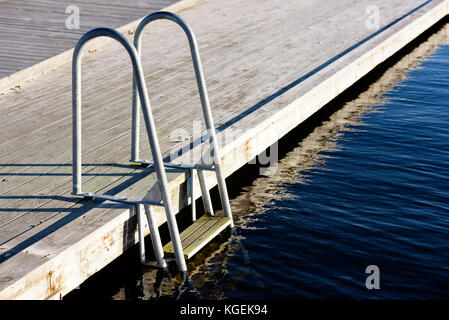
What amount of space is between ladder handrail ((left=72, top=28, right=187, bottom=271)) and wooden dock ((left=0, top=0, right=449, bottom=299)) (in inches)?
14.2

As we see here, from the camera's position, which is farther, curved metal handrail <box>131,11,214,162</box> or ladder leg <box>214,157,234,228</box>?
ladder leg <box>214,157,234,228</box>

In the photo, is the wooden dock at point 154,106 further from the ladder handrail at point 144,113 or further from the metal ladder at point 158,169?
the ladder handrail at point 144,113

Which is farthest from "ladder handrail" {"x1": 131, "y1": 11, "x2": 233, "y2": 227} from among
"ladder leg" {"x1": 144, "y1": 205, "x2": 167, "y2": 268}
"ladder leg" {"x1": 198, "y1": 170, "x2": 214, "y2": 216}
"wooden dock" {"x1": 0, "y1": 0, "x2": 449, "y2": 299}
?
"ladder leg" {"x1": 144, "y1": 205, "x2": 167, "y2": 268}

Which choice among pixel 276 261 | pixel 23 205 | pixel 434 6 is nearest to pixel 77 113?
pixel 23 205

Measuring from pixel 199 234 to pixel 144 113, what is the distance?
1.39 meters

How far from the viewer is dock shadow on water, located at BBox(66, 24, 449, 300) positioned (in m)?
6.02

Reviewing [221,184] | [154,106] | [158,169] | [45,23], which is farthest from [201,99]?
[45,23]

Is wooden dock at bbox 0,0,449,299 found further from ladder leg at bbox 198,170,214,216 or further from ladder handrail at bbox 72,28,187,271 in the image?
ladder handrail at bbox 72,28,187,271

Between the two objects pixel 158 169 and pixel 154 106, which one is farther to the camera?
pixel 154 106

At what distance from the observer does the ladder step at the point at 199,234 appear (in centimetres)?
607

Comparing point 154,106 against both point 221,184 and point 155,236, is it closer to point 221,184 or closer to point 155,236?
point 221,184

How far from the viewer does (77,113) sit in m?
5.75

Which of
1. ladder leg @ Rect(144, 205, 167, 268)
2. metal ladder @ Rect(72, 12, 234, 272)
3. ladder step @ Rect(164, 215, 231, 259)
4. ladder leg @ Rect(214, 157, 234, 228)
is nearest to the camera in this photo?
metal ladder @ Rect(72, 12, 234, 272)

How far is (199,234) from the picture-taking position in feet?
20.7
